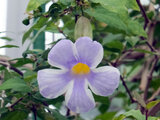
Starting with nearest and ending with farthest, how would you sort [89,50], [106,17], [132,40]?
[89,50], [106,17], [132,40]

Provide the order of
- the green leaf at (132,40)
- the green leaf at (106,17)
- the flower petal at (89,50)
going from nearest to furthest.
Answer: the flower petal at (89,50) → the green leaf at (106,17) → the green leaf at (132,40)

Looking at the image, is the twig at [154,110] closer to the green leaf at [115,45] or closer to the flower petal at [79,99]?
the green leaf at [115,45]

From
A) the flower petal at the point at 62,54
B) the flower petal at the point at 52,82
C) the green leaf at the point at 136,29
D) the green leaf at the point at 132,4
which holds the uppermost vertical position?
the green leaf at the point at 132,4

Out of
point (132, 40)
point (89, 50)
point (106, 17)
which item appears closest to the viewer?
point (89, 50)

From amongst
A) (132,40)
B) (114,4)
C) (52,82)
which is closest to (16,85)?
(52,82)

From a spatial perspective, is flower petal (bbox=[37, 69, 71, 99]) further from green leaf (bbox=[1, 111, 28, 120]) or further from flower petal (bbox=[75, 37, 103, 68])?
green leaf (bbox=[1, 111, 28, 120])

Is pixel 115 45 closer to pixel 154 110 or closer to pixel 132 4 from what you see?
pixel 154 110

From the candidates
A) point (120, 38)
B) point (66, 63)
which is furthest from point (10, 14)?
point (66, 63)

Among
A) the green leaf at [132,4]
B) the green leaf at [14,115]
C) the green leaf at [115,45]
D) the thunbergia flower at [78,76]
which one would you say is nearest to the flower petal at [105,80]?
the thunbergia flower at [78,76]
